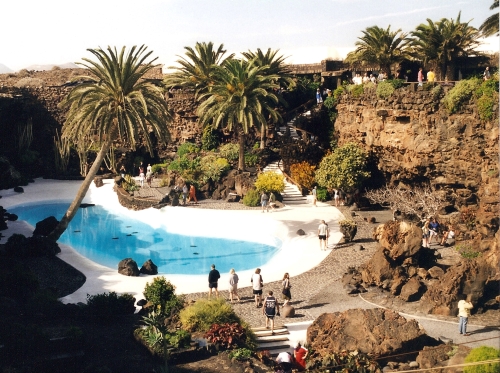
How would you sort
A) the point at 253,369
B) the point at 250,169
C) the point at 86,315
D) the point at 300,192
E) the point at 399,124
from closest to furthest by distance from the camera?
the point at 253,369
the point at 86,315
the point at 399,124
the point at 300,192
the point at 250,169

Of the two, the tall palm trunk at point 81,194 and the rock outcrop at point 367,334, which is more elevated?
the tall palm trunk at point 81,194

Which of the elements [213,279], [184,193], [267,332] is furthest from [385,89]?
[267,332]

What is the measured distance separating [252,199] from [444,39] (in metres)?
13.3

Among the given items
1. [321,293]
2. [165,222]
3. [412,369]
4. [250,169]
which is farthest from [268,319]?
[250,169]

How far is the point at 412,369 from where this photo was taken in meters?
15.7

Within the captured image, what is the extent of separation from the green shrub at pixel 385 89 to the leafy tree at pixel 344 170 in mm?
3318

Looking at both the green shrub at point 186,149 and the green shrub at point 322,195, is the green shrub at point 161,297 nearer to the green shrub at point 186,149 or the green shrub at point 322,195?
the green shrub at point 322,195

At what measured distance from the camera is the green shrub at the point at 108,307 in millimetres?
19281

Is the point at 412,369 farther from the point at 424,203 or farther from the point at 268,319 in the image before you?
the point at 424,203

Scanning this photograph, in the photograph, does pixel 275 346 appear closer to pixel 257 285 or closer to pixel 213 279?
pixel 257 285

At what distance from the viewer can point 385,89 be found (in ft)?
109

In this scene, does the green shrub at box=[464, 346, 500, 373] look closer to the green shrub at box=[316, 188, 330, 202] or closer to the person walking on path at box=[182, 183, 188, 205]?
the green shrub at box=[316, 188, 330, 202]

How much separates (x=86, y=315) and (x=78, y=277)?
5652mm

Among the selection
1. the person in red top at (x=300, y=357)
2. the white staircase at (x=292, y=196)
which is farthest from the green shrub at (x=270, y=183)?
the person in red top at (x=300, y=357)
